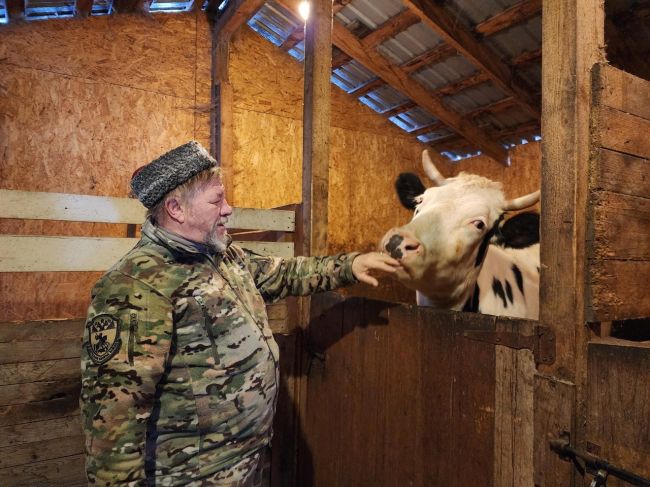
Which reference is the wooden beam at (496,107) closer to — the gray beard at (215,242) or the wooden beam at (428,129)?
the wooden beam at (428,129)

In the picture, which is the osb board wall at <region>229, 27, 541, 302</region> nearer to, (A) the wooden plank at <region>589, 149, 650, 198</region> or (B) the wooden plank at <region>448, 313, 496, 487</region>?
(B) the wooden plank at <region>448, 313, 496, 487</region>

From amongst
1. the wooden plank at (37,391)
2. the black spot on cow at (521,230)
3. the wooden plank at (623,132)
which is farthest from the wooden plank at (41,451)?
the wooden plank at (623,132)

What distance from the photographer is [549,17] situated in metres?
1.49

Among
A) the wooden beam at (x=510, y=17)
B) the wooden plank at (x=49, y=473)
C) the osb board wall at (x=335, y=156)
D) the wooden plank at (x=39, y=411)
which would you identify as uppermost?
the wooden beam at (x=510, y=17)

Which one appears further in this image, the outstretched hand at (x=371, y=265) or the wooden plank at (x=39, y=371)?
the wooden plank at (x=39, y=371)

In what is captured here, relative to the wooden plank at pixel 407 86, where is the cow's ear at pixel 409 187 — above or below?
below

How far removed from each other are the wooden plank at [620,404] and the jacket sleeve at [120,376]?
1.38 m

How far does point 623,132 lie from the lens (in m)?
1.45

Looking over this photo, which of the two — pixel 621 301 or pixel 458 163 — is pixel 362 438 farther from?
pixel 458 163

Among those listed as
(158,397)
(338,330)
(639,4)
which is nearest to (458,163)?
(639,4)

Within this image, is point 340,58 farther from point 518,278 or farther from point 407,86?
point 518,278

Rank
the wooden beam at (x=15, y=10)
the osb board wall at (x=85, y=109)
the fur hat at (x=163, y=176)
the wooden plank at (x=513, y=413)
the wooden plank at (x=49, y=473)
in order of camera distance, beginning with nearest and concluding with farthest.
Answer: the wooden plank at (x=513, y=413), the fur hat at (x=163, y=176), the wooden plank at (x=49, y=473), the wooden beam at (x=15, y=10), the osb board wall at (x=85, y=109)

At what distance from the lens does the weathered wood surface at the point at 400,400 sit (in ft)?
5.67

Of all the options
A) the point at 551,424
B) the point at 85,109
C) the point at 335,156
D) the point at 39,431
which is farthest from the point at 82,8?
the point at 551,424
